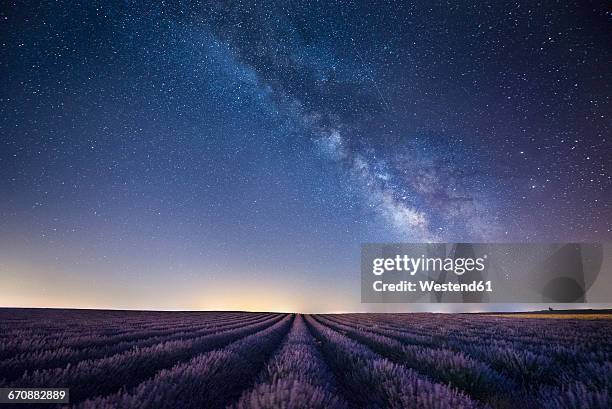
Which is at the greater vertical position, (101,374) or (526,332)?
(101,374)

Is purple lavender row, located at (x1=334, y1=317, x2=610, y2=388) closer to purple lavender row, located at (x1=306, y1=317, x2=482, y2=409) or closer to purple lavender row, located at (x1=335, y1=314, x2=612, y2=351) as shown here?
purple lavender row, located at (x1=306, y1=317, x2=482, y2=409)

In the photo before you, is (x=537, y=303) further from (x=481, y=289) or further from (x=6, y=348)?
(x=6, y=348)

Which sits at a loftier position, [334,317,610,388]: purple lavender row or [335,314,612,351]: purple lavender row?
[334,317,610,388]: purple lavender row

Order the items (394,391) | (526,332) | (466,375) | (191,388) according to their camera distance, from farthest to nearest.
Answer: (526,332), (466,375), (191,388), (394,391)

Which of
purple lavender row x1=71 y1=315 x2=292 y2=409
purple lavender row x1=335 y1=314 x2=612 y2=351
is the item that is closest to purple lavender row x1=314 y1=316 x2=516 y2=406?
purple lavender row x1=71 y1=315 x2=292 y2=409

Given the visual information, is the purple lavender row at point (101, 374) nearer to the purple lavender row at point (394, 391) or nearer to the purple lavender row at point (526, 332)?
the purple lavender row at point (394, 391)

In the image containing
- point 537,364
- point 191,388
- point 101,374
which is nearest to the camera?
point 191,388

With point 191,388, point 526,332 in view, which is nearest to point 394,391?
point 191,388

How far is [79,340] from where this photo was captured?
22.9ft

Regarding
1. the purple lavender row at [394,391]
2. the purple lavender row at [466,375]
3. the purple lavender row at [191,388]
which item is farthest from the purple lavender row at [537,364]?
the purple lavender row at [191,388]

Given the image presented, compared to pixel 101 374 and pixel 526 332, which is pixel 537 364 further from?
pixel 526 332

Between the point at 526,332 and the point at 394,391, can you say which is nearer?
the point at 394,391

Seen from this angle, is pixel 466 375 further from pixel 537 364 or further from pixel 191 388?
pixel 191 388

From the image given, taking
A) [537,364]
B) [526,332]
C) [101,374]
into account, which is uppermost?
[537,364]
